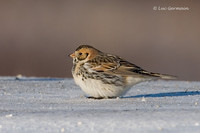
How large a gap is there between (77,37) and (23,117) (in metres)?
15.2

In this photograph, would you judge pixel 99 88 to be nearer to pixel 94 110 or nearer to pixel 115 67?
pixel 115 67

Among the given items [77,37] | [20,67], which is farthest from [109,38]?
[20,67]

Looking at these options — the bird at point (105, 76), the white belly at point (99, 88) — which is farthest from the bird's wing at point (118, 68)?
the white belly at point (99, 88)

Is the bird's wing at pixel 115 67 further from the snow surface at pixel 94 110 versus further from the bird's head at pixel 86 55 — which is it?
the snow surface at pixel 94 110

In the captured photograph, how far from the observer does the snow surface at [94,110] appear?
25.0ft

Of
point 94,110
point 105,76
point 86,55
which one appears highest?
point 86,55

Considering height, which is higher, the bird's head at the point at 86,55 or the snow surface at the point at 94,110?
the bird's head at the point at 86,55

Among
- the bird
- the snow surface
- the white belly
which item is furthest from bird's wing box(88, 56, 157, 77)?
the snow surface

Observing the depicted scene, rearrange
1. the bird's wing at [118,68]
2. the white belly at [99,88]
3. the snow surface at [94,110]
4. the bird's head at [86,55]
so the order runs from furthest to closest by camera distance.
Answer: the bird's head at [86,55] → the bird's wing at [118,68] → the white belly at [99,88] → the snow surface at [94,110]

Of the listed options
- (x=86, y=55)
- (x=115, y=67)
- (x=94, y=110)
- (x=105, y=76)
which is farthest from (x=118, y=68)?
(x=94, y=110)

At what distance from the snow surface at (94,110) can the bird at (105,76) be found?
13cm

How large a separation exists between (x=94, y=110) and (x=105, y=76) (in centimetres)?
145

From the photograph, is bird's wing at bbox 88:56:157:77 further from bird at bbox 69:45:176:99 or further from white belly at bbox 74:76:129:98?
white belly at bbox 74:76:129:98

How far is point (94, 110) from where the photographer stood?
8898 mm
